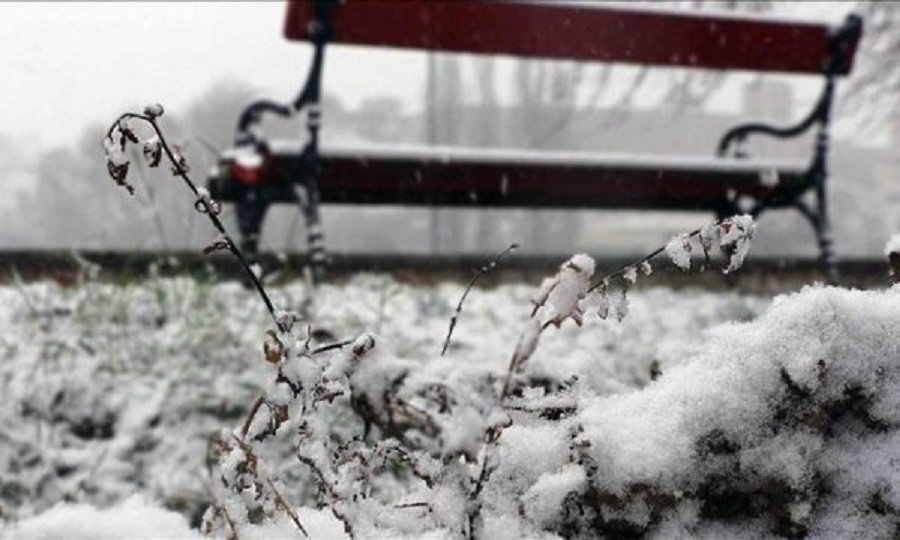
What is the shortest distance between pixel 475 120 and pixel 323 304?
25.2 metres

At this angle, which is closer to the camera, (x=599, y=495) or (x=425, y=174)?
(x=599, y=495)

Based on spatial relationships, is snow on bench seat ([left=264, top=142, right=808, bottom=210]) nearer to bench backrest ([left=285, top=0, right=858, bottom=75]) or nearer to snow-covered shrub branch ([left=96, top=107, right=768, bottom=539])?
bench backrest ([left=285, top=0, right=858, bottom=75])

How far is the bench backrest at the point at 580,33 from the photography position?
3846 millimetres

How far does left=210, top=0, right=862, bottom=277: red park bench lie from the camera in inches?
153

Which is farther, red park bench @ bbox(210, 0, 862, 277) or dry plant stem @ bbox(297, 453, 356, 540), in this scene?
red park bench @ bbox(210, 0, 862, 277)

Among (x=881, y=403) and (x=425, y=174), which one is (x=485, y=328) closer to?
(x=425, y=174)

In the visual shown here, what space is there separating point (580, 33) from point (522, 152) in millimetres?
543

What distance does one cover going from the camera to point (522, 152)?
4.14 m

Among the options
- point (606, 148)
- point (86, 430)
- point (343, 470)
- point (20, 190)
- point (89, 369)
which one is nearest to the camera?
point (343, 470)

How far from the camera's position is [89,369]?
2791 mm

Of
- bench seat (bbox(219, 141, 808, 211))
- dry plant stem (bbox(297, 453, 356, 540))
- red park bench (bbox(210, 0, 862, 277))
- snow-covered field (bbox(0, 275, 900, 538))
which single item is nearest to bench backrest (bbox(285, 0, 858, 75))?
red park bench (bbox(210, 0, 862, 277))

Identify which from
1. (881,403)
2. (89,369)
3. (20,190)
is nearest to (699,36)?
(89,369)

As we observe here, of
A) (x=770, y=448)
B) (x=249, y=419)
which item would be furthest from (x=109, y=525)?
(x=770, y=448)

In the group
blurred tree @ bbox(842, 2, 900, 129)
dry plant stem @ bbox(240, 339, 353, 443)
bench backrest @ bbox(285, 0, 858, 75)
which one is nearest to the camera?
dry plant stem @ bbox(240, 339, 353, 443)
